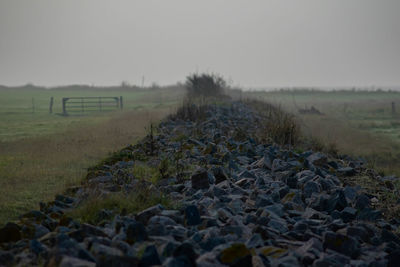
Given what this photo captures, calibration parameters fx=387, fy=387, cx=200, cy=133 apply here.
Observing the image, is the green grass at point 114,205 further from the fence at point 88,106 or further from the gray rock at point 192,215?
the fence at point 88,106

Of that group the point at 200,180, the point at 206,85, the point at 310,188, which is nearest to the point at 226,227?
the point at 200,180

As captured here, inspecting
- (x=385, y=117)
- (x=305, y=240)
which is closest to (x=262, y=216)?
(x=305, y=240)

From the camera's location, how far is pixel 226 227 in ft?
11.7

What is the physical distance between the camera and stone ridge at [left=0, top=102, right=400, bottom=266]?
9.59ft

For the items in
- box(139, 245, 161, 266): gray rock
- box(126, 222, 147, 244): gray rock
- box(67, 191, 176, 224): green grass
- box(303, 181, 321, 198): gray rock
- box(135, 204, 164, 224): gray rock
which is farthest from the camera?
box(303, 181, 321, 198): gray rock

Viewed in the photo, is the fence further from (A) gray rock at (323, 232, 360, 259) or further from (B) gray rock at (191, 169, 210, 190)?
(A) gray rock at (323, 232, 360, 259)

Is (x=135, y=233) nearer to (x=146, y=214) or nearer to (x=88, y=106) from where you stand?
(x=146, y=214)

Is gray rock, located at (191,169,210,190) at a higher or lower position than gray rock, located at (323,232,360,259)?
higher

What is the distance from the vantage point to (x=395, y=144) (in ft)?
43.9

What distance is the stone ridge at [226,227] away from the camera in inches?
115

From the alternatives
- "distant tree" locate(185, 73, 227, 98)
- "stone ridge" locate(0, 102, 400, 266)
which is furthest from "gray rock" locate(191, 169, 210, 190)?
"distant tree" locate(185, 73, 227, 98)

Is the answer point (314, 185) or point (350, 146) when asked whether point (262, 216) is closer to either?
point (314, 185)

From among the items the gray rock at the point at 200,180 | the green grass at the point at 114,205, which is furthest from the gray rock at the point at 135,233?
the gray rock at the point at 200,180

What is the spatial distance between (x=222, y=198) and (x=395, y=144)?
1092 centimetres
